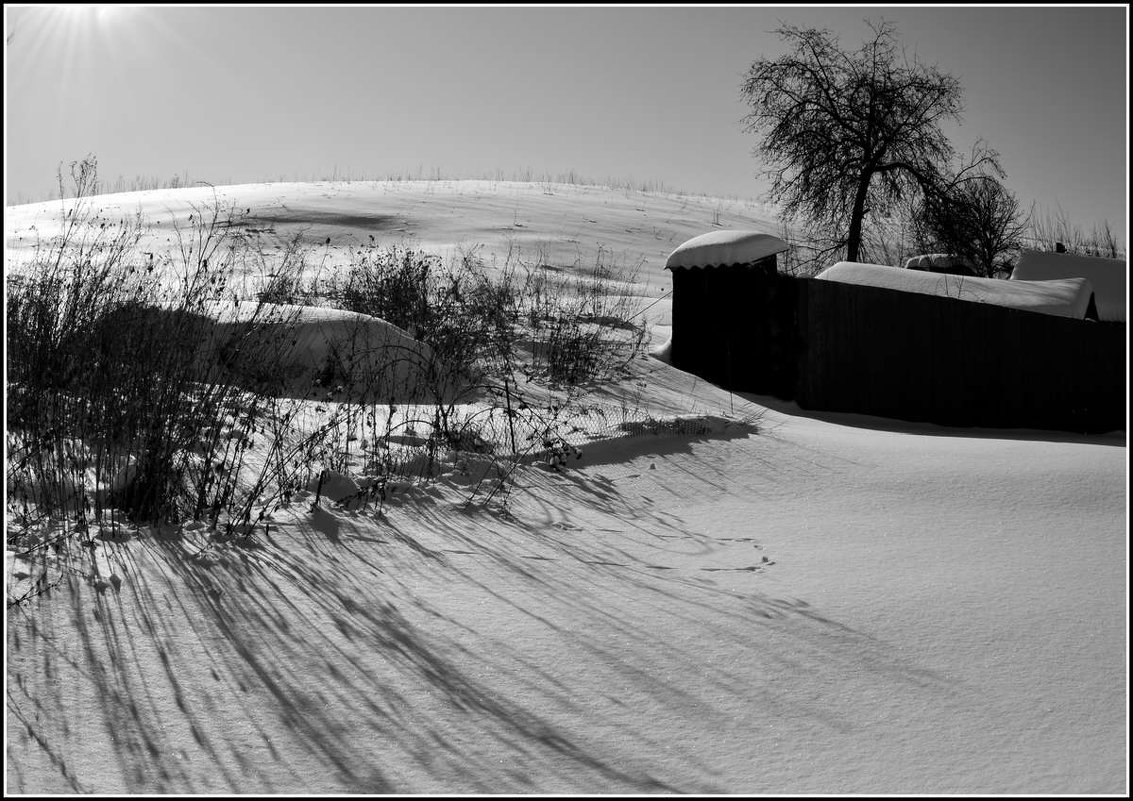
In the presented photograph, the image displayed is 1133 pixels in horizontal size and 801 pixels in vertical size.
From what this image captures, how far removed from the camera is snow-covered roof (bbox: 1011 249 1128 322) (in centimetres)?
1289

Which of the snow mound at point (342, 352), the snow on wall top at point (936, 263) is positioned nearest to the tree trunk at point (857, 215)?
the snow on wall top at point (936, 263)

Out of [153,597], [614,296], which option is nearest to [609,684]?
[153,597]

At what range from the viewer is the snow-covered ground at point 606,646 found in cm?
224

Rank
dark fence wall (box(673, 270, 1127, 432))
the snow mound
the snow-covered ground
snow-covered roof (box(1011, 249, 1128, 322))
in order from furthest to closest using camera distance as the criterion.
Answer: snow-covered roof (box(1011, 249, 1128, 322)) < dark fence wall (box(673, 270, 1127, 432)) < the snow mound < the snow-covered ground

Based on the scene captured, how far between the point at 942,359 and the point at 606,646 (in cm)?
669

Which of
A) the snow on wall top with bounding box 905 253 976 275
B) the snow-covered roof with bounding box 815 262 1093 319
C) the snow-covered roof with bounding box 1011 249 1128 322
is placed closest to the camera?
the snow-covered roof with bounding box 815 262 1093 319

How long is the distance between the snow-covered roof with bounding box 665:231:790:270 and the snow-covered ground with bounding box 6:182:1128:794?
4.18 metres

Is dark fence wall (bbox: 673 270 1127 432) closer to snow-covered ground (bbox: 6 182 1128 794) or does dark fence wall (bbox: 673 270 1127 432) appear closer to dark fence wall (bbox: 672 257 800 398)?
dark fence wall (bbox: 672 257 800 398)

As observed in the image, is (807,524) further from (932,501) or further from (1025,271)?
(1025,271)

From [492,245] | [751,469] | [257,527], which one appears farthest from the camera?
[492,245]

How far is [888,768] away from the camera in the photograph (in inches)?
88.4

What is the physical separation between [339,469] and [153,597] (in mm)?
1648

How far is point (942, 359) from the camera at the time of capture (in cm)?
861

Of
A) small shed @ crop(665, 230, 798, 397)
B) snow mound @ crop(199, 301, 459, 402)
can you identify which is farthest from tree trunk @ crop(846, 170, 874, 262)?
snow mound @ crop(199, 301, 459, 402)
